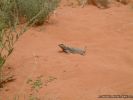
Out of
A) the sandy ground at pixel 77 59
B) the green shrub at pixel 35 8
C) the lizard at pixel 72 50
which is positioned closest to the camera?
the sandy ground at pixel 77 59

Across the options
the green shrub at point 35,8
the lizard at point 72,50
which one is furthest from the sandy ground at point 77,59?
the green shrub at point 35,8

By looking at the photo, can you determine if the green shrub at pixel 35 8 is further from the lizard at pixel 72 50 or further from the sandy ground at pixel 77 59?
the lizard at pixel 72 50

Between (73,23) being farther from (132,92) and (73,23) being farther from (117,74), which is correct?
(132,92)

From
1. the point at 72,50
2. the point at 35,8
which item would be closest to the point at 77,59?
the point at 72,50

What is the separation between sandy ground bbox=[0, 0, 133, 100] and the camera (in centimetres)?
443

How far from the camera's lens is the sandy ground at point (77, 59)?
4.43 m

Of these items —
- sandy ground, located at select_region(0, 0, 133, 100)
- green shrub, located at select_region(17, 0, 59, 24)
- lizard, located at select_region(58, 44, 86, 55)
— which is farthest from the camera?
green shrub, located at select_region(17, 0, 59, 24)

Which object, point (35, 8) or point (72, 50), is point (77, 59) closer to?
point (72, 50)

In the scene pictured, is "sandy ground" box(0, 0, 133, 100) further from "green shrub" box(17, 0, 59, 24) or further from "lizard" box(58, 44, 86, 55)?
"green shrub" box(17, 0, 59, 24)

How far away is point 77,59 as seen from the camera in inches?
213

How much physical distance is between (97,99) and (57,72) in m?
1.00

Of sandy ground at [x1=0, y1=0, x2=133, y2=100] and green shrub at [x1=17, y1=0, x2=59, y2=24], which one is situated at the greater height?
green shrub at [x1=17, y1=0, x2=59, y2=24]

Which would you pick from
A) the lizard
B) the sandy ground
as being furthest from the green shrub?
the lizard

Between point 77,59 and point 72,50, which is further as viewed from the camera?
point 72,50
